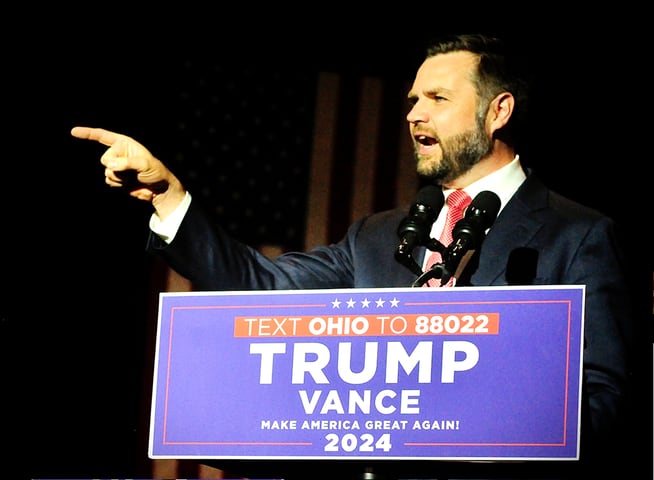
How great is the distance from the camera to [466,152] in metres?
2.78

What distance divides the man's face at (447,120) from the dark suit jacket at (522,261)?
18 cm

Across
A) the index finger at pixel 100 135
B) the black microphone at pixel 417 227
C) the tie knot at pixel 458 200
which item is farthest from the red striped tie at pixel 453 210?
the index finger at pixel 100 135

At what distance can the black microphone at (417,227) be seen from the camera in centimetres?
203

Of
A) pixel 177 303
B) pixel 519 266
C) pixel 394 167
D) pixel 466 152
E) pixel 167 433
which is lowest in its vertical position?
pixel 167 433

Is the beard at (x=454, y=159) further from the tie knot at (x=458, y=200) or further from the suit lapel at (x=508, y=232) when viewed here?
the suit lapel at (x=508, y=232)

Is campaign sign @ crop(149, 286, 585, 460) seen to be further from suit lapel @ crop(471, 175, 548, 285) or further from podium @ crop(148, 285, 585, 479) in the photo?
suit lapel @ crop(471, 175, 548, 285)

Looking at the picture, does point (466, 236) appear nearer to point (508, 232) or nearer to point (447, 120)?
point (508, 232)

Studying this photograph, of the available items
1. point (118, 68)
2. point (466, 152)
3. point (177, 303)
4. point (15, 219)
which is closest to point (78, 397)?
point (15, 219)

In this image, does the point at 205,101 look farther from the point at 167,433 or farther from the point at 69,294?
the point at 167,433

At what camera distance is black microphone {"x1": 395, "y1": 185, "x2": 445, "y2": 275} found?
2027 millimetres

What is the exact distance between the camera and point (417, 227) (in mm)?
2049

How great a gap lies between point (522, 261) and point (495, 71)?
0.63m

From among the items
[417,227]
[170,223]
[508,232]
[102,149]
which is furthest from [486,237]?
[102,149]

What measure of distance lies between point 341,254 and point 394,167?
1082mm
